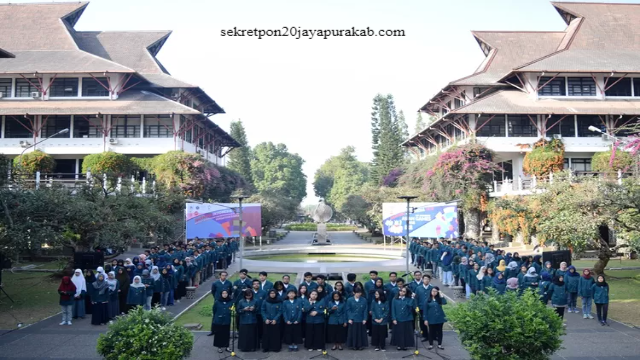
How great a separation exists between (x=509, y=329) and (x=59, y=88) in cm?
3910

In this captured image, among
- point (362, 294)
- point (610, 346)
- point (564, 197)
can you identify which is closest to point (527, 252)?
point (564, 197)

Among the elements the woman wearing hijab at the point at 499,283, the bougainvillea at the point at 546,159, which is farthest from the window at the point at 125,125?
the woman wearing hijab at the point at 499,283

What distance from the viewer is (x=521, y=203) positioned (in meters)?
25.3

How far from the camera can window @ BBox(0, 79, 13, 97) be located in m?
37.8

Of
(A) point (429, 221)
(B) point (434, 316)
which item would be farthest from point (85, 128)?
(B) point (434, 316)

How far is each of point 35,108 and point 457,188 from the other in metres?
28.8

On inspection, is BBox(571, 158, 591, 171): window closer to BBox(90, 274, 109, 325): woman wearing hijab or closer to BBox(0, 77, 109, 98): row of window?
BBox(0, 77, 109, 98): row of window

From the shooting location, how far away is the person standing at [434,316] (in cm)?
1008

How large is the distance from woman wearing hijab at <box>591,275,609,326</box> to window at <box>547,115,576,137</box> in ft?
88.7

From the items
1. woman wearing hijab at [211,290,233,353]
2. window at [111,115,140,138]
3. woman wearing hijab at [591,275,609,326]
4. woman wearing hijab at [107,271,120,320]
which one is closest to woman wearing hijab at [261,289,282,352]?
woman wearing hijab at [211,290,233,353]

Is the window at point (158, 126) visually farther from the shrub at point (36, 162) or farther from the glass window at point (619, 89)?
the glass window at point (619, 89)

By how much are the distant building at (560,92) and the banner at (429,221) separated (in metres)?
8.03

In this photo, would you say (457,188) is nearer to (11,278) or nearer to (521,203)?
(521,203)

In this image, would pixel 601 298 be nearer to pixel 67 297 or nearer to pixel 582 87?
pixel 67 297
